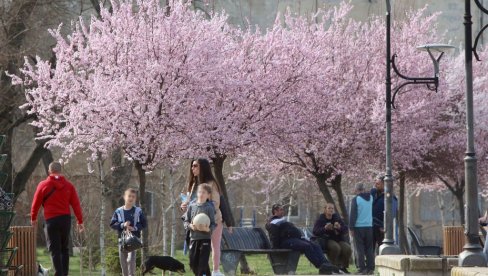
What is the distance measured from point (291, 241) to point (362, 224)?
5.02 feet

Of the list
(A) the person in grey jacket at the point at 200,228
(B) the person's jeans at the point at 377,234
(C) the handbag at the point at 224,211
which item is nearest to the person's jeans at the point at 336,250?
(B) the person's jeans at the point at 377,234

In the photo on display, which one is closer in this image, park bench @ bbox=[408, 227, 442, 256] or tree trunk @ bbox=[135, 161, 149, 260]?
tree trunk @ bbox=[135, 161, 149, 260]

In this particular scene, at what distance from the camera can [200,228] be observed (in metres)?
18.8

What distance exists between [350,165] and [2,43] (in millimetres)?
10609

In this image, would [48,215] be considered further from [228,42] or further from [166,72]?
[228,42]

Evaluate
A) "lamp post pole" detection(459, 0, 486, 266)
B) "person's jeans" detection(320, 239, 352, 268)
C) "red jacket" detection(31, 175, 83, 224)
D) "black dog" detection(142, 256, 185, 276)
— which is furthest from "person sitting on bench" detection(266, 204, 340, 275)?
"lamp post pole" detection(459, 0, 486, 266)

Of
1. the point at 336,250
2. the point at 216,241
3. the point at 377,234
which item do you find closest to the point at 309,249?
the point at 336,250

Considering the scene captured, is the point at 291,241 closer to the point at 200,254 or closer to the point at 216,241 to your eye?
the point at 216,241

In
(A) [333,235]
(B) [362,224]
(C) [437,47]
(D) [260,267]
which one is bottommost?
(D) [260,267]

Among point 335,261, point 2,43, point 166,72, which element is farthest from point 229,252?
point 2,43

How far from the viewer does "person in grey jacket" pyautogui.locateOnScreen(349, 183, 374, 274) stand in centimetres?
2692

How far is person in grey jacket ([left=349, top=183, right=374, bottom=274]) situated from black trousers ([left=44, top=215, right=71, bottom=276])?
7.82m

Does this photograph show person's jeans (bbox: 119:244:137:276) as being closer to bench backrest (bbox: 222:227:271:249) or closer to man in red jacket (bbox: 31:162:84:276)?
man in red jacket (bbox: 31:162:84:276)

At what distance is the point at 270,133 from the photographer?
1345 inches
